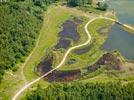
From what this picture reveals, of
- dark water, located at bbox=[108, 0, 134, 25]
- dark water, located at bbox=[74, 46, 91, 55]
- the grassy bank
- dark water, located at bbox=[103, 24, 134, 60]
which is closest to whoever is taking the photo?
the grassy bank

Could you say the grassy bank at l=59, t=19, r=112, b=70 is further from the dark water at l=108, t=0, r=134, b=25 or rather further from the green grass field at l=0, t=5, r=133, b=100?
the dark water at l=108, t=0, r=134, b=25

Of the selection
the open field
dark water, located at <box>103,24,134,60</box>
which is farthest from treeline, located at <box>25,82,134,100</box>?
dark water, located at <box>103,24,134,60</box>

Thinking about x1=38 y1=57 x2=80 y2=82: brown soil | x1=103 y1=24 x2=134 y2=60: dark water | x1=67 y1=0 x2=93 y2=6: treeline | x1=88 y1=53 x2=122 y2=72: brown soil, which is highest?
x1=67 y1=0 x2=93 y2=6: treeline

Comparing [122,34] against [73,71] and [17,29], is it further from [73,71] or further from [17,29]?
[17,29]

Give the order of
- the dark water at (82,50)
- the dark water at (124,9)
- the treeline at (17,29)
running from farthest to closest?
the dark water at (124,9), the dark water at (82,50), the treeline at (17,29)

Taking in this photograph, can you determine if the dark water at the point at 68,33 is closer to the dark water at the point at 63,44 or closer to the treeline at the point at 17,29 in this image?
the dark water at the point at 63,44

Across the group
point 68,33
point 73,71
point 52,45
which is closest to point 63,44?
point 52,45

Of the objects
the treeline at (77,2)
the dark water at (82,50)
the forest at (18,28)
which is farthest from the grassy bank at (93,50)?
the forest at (18,28)
